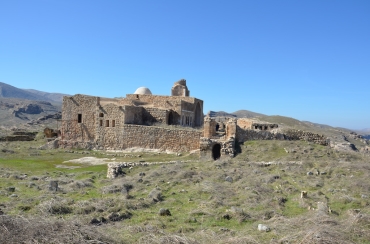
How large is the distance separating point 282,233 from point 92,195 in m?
8.27

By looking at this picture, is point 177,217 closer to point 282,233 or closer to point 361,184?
point 282,233

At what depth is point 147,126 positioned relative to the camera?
27938 mm

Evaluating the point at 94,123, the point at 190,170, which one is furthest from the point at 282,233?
the point at 94,123

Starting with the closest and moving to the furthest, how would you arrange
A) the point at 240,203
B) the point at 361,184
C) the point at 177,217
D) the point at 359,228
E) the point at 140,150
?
the point at 359,228
the point at 177,217
the point at 240,203
the point at 361,184
the point at 140,150

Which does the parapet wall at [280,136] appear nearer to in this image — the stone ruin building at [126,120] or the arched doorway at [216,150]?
the arched doorway at [216,150]

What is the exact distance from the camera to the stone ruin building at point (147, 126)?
79.2 ft

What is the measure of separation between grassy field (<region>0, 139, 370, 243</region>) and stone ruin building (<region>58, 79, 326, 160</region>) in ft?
9.53

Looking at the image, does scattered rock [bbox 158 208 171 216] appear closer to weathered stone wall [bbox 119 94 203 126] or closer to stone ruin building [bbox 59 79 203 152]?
stone ruin building [bbox 59 79 203 152]

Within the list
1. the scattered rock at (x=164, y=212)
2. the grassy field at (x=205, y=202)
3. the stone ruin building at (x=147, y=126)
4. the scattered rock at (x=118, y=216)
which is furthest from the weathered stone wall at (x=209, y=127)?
the scattered rock at (x=118, y=216)

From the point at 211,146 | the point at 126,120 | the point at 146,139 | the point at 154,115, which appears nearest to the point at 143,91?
the point at 154,115

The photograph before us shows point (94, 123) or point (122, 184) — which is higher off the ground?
point (94, 123)

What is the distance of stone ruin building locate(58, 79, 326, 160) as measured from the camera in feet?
79.2

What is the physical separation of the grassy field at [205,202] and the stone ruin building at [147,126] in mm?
2904

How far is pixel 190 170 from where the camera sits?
17109 mm
